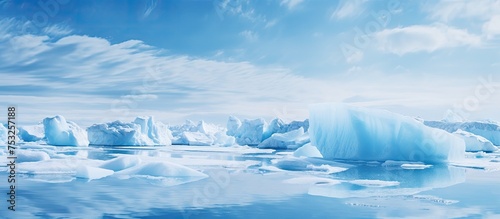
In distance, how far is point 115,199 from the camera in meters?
10.1

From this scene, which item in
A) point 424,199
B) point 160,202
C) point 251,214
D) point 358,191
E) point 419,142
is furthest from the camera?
point 419,142

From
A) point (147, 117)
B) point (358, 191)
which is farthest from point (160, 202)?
point (147, 117)

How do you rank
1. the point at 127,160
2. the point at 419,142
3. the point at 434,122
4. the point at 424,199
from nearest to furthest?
the point at 424,199
the point at 127,160
the point at 419,142
the point at 434,122

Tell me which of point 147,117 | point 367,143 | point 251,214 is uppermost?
point 147,117

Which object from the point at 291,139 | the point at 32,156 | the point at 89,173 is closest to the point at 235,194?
the point at 89,173

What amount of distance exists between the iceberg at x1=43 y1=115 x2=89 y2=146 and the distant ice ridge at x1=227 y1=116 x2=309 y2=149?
17279 millimetres

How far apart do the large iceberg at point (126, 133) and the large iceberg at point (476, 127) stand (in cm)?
2957

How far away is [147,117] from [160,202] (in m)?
46.3

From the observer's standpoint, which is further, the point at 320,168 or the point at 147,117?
the point at 147,117

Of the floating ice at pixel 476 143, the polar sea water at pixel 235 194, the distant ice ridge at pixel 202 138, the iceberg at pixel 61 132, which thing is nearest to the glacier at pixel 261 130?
the distant ice ridge at pixel 202 138

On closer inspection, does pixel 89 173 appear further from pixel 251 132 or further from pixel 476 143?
pixel 251 132

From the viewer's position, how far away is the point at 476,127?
51.0 meters

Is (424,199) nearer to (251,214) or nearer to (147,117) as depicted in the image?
(251,214)

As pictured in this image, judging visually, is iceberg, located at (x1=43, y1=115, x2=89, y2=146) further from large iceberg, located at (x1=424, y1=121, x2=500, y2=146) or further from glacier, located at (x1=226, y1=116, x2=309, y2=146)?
large iceberg, located at (x1=424, y1=121, x2=500, y2=146)
